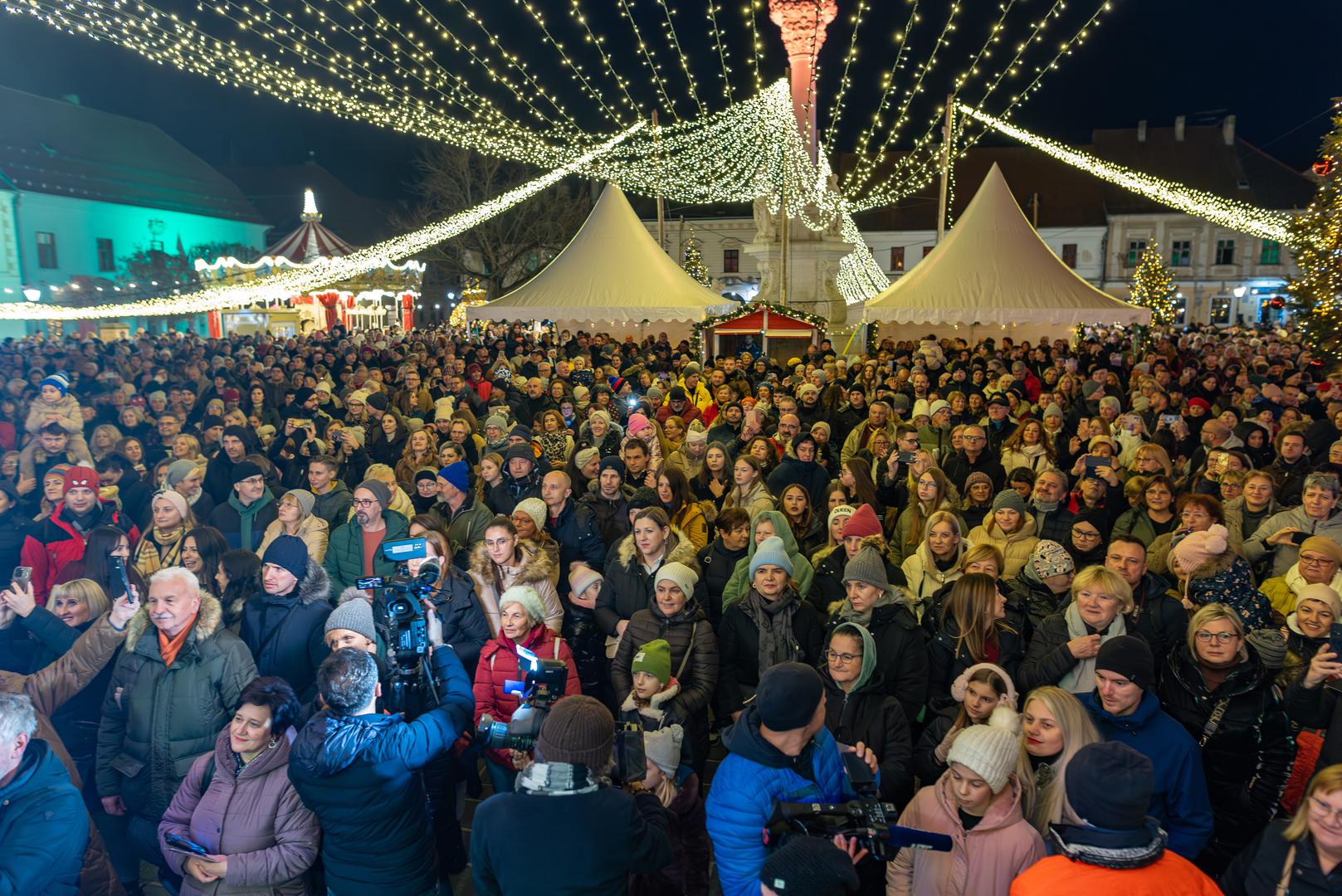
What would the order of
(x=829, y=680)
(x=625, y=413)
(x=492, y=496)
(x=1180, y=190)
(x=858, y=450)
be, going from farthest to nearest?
(x=1180, y=190) < (x=625, y=413) < (x=858, y=450) < (x=492, y=496) < (x=829, y=680)

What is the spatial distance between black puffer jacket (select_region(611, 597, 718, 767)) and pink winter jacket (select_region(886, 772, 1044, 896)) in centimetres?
127

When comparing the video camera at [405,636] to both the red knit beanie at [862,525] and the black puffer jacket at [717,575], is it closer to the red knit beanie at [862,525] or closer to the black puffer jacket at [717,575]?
the black puffer jacket at [717,575]

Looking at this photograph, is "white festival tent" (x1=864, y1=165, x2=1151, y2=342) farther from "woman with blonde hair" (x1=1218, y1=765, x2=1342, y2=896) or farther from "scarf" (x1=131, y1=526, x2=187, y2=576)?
"woman with blonde hair" (x1=1218, y1=765, x2=1342, y2=896)

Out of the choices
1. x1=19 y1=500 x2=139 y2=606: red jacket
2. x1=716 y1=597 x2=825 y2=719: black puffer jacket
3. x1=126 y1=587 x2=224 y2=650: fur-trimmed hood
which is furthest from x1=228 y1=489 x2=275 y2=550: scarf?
x1=716 y1=597 x2=825 y2=719: black puffer jacket

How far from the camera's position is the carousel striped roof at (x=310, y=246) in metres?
27.9

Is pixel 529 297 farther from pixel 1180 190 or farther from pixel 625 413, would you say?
pixel 1180 190

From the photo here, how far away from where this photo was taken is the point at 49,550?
15.9 ft

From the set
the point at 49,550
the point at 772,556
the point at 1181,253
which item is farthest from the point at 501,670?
the point at 1181,253

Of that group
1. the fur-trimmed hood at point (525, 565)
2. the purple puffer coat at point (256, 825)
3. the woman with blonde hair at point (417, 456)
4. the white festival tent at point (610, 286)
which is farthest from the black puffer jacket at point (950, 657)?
the white festival tent at point (610, 286)

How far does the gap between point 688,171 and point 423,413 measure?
1643 centimetres

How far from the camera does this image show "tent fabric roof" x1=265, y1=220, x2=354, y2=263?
2786cm

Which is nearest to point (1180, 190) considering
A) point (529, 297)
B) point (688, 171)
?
point (688, 171)

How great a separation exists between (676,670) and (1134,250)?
46496 mm

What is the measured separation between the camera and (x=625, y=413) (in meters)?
9.52
